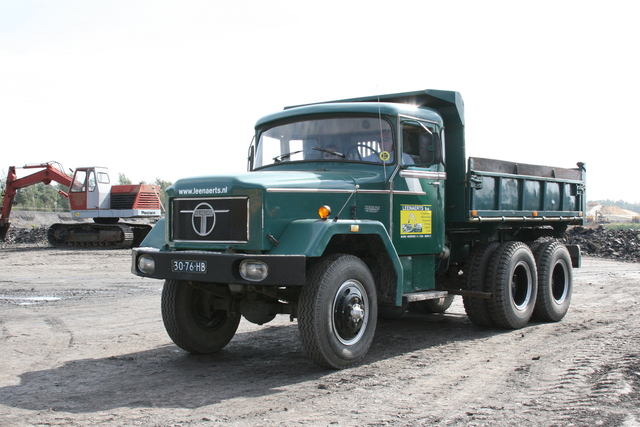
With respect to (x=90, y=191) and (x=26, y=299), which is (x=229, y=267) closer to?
(x=26, y=299)

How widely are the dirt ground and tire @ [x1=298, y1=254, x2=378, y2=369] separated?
8.1 inches

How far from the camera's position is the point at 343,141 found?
727cm

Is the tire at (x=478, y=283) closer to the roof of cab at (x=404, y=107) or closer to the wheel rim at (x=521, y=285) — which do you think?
the wheel rim at (x=521, y=285)

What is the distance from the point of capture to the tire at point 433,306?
33.2ft

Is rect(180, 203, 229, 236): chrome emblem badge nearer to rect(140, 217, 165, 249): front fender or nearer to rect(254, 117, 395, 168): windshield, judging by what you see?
rect(140, 217, 165, 249): front fender

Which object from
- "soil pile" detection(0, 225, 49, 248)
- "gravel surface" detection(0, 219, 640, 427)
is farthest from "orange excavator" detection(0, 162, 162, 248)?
"gravel surface" detection(0, 219, 640, 427)

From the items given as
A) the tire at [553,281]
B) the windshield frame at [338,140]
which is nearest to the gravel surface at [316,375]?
the tire at [553,281]

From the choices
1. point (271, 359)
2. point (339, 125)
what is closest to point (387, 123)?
point (339, 125)

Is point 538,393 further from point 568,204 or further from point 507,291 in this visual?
point 568,204

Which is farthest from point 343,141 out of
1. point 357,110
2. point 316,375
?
point 316,375

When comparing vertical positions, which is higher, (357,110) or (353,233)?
(357,110)

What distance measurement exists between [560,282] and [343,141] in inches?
185

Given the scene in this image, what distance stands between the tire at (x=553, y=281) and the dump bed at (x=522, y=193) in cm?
48

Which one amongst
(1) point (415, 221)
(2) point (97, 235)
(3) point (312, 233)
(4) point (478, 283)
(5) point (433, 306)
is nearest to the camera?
(3) point (312, 233)
